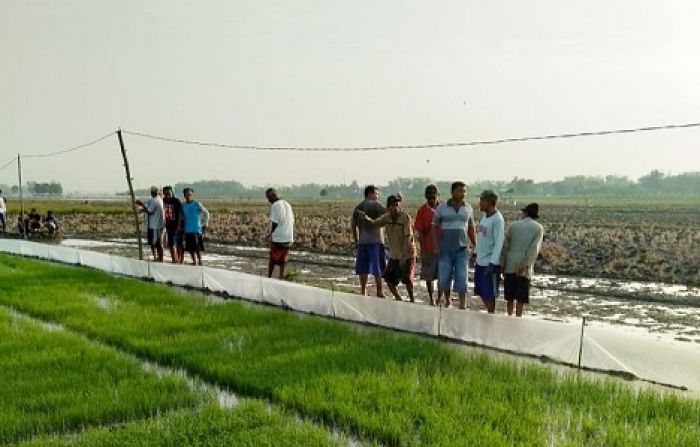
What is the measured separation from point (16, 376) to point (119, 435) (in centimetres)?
165

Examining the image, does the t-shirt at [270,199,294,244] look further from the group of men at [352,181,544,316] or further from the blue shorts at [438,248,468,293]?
the blue shorts at [438,248,468,293]

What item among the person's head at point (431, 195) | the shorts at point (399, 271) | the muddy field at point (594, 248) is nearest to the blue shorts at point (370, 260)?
the shorts at point (399, 271)

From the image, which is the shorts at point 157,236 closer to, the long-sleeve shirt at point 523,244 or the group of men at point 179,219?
the group of men at point 179,219

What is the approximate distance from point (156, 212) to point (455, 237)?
6013mm

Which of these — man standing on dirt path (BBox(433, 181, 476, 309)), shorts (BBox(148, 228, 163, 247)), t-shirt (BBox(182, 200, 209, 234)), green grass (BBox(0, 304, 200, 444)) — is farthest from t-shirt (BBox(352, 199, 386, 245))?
shorts (BBox(148, 228, 163, 247))

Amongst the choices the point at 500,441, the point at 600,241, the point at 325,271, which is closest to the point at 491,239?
the point at 500,441

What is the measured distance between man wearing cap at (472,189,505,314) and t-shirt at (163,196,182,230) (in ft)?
18.4

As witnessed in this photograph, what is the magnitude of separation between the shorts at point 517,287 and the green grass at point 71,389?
3.14 m

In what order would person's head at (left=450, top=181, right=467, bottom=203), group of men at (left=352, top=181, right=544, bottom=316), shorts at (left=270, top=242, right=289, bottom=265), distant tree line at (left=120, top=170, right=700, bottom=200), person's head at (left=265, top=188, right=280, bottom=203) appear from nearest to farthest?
group of men at (left=352, top=181, right=544, bottom=316), person's head at (left=450, top=181, right=467, bottom=203), person's head at (left=265, top=188, right=280, bottom=203), shorts at (left=270, top=242, right=289, bottom=265), distant tree line at (left=120, top=170, right=700, bottom=200)

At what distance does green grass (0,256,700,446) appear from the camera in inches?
144

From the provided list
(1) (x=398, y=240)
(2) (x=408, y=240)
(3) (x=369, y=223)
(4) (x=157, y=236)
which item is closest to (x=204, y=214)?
(4) (x=157, y=236)

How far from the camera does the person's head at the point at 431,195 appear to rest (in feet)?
22.5

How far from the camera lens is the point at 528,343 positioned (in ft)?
17.8

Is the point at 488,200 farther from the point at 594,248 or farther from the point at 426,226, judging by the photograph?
the point at 594,248
